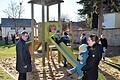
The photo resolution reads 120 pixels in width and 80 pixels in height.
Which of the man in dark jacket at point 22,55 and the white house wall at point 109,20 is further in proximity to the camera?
the white house wall at point 109,20

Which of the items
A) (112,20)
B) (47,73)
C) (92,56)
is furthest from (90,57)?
(112,20)

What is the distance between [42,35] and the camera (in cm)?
1777

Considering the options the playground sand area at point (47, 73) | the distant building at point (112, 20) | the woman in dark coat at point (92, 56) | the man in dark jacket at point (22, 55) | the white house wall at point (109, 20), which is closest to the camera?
the woman in dark coat at point (92, 56)

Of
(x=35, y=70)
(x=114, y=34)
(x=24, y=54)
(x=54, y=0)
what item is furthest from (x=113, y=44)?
(x=24, y=54)

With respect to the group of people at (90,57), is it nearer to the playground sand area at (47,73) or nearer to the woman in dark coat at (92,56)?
the woman in dark coat at (92,56)

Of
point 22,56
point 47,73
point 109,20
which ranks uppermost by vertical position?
point 109,20

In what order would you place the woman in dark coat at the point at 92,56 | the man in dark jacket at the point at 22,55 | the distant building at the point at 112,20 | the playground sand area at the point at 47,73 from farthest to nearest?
the distant building at the point at 112,20 < the playground sand area at the point at 47,73 < the man in dark jacket at the point at 22,55 < the woman in dark coat at the point at 92,56

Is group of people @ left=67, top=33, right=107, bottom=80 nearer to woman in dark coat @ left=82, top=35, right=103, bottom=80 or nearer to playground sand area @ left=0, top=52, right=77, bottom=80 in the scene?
woman in dark coat @ left=82, top=35, right=103, bottom=80

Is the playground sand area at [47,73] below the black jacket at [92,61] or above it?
below

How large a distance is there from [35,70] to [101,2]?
20.5 m

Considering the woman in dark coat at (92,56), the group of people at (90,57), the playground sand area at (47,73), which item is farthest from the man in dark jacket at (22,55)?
the playground sand area at (47,73)

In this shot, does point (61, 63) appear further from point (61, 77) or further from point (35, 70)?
point (61, 77)

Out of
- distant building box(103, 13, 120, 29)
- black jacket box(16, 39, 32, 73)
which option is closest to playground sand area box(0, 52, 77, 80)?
black jacket box(16, 39, 32, 73)

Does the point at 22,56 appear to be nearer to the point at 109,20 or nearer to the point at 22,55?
the point at 22,55
